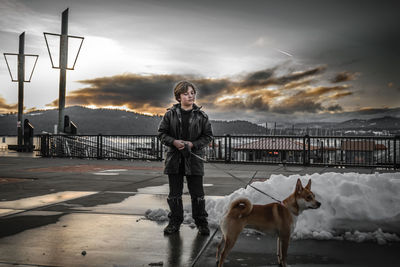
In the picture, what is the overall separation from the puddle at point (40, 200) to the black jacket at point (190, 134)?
3.01m

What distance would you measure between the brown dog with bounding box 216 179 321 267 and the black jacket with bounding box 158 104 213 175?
1.18 m

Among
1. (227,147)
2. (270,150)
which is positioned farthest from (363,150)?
(227,147)

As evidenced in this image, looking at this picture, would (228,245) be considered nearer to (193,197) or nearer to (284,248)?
(284,248)

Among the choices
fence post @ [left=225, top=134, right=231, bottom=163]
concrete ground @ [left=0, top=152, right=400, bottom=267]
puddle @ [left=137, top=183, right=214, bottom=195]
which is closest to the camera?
concrete ground @ [left=0, top=152, right=400, bottom=267]

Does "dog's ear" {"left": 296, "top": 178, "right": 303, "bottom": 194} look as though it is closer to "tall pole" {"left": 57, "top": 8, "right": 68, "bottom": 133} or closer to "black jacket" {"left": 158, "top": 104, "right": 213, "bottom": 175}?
"black jacket" {"left": 158, "top": 104, "right": 213, "bottom": 175}

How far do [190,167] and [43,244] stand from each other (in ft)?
6.00

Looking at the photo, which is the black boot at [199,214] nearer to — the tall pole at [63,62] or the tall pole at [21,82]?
the tall pole at [63,62]

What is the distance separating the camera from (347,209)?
4.30 m

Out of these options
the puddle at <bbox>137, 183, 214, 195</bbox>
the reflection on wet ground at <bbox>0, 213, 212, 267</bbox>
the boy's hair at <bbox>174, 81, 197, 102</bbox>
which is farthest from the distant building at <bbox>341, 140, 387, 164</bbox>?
the reflection on wet ground at <bbox>0, 213, 212, 267</bbox>

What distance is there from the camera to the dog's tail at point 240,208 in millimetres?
2951

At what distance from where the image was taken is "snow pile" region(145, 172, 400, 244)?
13.2 feet

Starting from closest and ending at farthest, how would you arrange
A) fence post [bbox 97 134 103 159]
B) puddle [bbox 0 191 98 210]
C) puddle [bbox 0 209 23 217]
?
puddle [bbox 0 209 23 217] < puddle [bbox 0 191 98 210] < fence post [bbox 97 134 103 159]

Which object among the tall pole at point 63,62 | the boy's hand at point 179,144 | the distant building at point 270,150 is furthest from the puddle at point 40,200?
the tall pole at point 63,62

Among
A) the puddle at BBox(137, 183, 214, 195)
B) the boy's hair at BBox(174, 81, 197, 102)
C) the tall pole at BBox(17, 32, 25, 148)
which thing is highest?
the tall pole at BBox(17, 32, 25, 148)
